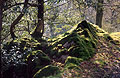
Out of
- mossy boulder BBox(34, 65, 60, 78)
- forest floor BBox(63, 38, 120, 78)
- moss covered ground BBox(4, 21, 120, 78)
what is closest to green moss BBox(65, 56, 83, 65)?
moss covered ground BBox(4, 21, 120, 78)

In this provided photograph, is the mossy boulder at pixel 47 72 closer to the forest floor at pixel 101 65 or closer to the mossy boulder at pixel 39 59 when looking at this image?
the forest floor at pixel 101 65

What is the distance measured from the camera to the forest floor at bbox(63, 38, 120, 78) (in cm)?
485

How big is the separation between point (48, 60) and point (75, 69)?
136 cm

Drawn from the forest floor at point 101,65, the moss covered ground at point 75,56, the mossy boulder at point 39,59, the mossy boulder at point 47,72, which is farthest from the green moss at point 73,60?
the mossy boulder at point 39,59

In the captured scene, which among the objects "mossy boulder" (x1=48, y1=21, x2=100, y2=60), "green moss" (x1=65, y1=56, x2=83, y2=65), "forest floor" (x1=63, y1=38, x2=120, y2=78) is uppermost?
"mossy boulder" (x1=48, y1=21, x2=100, y2=60)

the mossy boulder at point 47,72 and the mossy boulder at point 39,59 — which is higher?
the mossy boulder at point 39,59

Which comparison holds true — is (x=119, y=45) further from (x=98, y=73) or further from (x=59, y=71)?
(x=59, y=71)

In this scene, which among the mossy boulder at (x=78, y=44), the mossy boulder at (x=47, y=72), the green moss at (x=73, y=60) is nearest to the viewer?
the mossy boulder at (x=47, y=72)

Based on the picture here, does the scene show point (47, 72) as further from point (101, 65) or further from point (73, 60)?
point (101, 65)

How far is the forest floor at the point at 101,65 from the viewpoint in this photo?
4848 millimetres

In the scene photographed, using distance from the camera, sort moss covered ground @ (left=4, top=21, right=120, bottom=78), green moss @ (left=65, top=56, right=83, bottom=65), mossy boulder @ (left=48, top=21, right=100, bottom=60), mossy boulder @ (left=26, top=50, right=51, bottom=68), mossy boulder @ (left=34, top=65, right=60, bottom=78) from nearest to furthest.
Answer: mossy boulder @ (left=34, top=65, right=60, bottom=78), moss covered ground @ (left=4, top=21, right=120, bottom=78), green moss @ (left=65, top=56, right=83, bottom=65), mossy boulder @ (left=26, top=50, right=51, bottom=68), mossy boulder @ (left=48, top=21, right=100, bottom=60)

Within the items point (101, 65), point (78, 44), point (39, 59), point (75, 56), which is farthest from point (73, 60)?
point (39, 59)

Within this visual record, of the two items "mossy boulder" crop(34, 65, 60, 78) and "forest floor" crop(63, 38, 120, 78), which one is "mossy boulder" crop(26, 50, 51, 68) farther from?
"forest floor" crop(63, 38, 120, 78)

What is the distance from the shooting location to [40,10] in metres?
7.49
